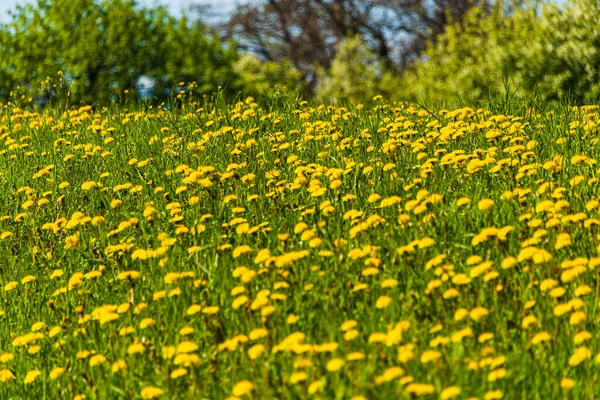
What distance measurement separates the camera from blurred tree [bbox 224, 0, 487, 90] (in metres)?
27.5

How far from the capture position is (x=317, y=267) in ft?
12.6

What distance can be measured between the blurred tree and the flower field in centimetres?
2101

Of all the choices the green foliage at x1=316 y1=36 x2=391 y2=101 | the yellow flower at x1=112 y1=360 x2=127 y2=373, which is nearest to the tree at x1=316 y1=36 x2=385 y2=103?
the green foliage at x1=316 y1=36 x2=391 y2=101

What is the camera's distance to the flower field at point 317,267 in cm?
312

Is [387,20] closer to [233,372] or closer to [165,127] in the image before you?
[165,127]

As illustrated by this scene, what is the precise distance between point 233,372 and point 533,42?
12658mm

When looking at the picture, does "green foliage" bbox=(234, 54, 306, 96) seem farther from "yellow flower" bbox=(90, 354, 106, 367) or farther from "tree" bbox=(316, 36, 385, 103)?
"yellow flower" bbox=(90, 354, 106, 367)

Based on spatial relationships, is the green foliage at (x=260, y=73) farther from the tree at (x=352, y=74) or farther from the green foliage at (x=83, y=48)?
the green foliage at (x=83, y=48)

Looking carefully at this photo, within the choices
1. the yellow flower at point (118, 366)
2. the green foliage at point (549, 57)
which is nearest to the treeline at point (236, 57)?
the green foliage at point (549, 57)

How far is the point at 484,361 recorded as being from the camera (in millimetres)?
2910

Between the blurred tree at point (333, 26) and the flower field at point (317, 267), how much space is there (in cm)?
2101

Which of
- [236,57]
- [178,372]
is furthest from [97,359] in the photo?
[236,57]

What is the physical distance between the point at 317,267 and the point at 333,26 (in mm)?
25173

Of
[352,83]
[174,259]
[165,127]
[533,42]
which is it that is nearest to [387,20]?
[352,83]
